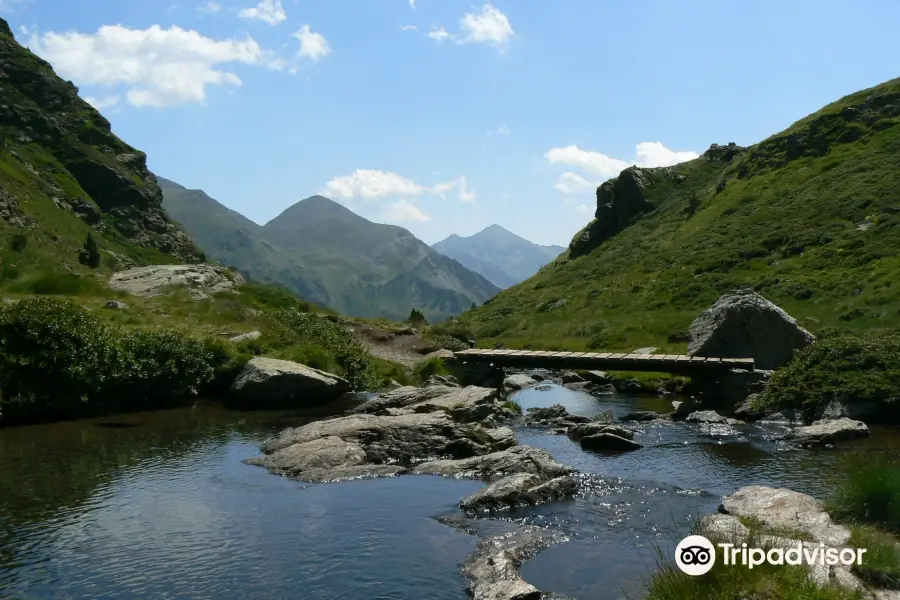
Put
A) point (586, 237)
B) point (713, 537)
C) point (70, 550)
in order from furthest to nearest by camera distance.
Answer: point (586, 237)
point (70, 550)
point (713, 537)

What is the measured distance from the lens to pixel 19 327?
2669 cm

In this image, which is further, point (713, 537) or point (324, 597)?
point (324, 597)

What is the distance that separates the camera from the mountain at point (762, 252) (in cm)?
5793

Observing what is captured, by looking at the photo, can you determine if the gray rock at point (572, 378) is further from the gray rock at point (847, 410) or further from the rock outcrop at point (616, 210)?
the rock outcrop at point (616, 210)

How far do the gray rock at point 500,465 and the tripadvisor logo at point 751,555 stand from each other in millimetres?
9283

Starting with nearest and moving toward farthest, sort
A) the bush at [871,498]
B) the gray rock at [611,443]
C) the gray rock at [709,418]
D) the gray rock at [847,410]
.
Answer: the bush at [871,498] < the gray rock at [611,443] < the gray rock at [847,410] < the gray rock at [709,418]

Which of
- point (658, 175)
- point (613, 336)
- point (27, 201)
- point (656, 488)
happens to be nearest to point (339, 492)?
point (656, 488)

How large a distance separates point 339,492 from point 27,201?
12070 centimetres

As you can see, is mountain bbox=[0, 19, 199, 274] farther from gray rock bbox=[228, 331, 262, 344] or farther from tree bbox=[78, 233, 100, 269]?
gray rock bbox=[228, 331, 262, 344]

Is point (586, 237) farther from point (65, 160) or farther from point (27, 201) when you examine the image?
point (65, 160)

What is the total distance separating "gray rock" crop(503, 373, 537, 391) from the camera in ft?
149

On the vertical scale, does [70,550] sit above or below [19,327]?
below

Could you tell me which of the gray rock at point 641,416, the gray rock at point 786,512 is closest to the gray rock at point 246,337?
the gray rock at point 641,416

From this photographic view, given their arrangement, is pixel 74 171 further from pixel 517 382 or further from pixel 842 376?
pixel 842 376
